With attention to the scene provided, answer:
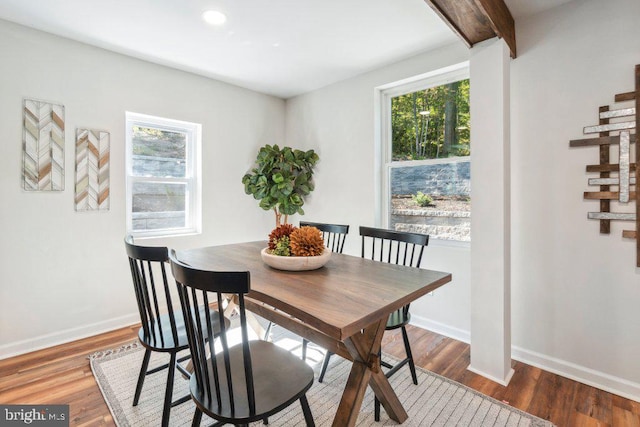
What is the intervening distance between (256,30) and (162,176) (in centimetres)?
170

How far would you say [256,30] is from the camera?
2484 millimetres

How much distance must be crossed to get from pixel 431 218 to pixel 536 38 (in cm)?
153

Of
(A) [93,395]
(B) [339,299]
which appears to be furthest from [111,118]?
(B) [339,299]

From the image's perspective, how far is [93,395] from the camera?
192cm

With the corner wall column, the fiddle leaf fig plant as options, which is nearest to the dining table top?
the corner wall column

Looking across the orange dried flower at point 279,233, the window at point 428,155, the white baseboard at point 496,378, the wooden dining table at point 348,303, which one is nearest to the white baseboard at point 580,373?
the white baseboard at point 496,378

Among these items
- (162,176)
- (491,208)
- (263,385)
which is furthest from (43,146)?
(491,208)

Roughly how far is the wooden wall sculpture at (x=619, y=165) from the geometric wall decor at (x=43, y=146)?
151 inches

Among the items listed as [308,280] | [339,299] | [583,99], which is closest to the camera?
[339,299]

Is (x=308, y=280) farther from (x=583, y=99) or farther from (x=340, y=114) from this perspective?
(x=340, y=114)

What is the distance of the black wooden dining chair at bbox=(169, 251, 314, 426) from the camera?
3.46 ft

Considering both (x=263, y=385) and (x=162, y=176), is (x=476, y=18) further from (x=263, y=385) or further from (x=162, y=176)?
(x=162, y=176)

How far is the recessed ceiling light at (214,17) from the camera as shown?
88.6 inches

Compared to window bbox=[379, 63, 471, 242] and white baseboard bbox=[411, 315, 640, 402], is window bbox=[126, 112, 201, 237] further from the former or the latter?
white baseboard bbox=[411, 315, 640, 402]
